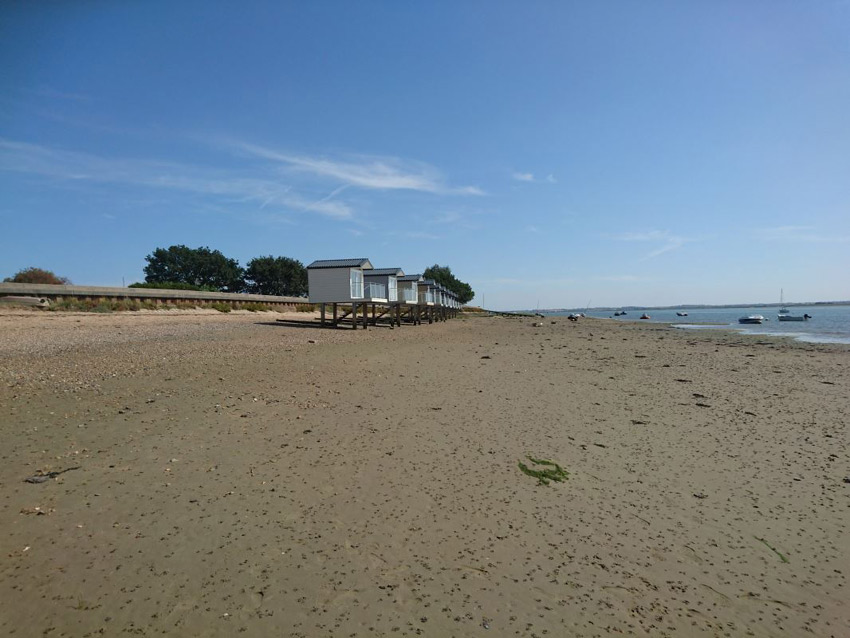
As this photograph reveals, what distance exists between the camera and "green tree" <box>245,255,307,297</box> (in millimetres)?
84438

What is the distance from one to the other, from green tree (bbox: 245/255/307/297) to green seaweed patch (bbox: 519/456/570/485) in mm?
83210

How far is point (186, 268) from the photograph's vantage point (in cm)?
8356

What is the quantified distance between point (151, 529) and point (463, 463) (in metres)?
3.60

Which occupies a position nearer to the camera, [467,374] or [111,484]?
[111,484]

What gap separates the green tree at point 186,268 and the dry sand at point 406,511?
8092 cm

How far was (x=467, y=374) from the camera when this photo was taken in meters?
12.7

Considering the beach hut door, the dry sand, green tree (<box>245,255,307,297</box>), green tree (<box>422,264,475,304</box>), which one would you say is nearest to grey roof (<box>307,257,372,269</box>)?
the beach hut door

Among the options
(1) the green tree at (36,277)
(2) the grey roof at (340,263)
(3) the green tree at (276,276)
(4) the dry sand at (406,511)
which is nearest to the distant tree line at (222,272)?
(3) the green tree at (276,276)

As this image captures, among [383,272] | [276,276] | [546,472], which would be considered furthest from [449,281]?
[546,472]

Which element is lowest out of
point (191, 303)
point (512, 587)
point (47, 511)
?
point (512, 587)

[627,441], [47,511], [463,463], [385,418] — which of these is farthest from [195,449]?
[627,441]

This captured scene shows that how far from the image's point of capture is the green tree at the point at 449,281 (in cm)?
12059

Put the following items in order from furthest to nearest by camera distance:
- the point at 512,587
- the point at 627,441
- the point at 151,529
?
the point at 627,441 → the point at 151,529 → the point at 512,587

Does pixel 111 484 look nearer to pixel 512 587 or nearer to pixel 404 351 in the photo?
pixel 512 587
